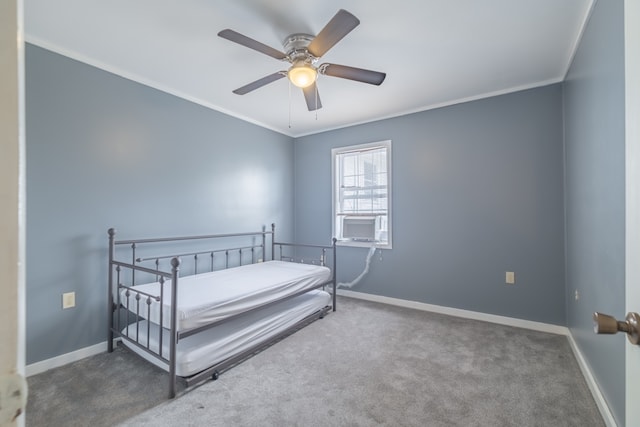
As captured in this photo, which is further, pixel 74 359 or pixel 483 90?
pixel 483 90

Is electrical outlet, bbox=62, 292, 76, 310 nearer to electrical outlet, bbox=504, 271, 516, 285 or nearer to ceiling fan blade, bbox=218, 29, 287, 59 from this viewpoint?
ceiling fan blade, bbox=218, 29, 287, 59

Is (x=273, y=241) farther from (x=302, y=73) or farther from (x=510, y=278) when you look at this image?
(x=510, y=278)

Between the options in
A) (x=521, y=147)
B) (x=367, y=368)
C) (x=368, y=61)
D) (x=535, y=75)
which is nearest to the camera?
(x=367, y=368)

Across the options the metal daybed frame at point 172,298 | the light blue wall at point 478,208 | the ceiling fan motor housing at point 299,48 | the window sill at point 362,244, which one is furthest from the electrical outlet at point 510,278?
the ceiling fan motor housing at point 299,48

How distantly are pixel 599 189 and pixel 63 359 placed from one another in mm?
3759

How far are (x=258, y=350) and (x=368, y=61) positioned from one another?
2516mm

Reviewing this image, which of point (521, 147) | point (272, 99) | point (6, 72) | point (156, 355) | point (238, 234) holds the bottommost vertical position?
point (156, 355)

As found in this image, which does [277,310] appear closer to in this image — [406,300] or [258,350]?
[258,350]

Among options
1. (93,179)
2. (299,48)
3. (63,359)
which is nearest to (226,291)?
(63,359)

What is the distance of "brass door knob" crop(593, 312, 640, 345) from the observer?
60cm

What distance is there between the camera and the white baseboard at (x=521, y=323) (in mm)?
1648

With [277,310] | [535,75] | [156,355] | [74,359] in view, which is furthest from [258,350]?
[535,75]

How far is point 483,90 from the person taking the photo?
294 cm

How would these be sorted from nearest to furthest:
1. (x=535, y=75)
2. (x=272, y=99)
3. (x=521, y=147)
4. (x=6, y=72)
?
(x=6, y=72) < (x=535, y=75) < (x=521, y=147) < (x=272, y=99)
